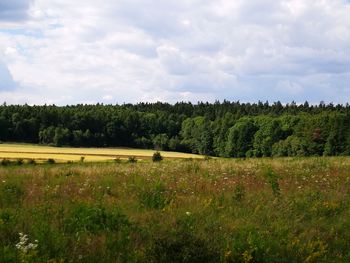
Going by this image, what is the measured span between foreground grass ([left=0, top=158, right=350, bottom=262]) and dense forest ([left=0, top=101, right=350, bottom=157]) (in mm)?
74377

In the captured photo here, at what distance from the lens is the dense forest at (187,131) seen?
88812 millimetres

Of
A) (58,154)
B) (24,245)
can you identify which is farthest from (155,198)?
(58,154)

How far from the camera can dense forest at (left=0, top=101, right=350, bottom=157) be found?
88.8 m

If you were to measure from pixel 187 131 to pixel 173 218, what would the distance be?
111871mm

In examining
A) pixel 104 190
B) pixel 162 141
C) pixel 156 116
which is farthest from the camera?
pixel 156 116

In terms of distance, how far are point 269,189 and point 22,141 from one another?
305 ft

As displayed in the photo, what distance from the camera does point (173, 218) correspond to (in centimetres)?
918

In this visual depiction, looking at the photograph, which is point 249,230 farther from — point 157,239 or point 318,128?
point 318,128

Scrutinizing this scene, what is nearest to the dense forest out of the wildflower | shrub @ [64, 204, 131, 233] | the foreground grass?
the foreground grass

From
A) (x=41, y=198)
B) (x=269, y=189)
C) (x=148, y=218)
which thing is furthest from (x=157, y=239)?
(x=269, y=189)

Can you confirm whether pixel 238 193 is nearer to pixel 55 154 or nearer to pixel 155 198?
pixel 155 198

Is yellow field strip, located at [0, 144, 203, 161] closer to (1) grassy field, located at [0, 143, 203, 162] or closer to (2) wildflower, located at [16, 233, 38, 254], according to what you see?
(1) grassy field, located at [0, 143, 203, 162]

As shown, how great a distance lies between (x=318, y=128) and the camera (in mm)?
87812

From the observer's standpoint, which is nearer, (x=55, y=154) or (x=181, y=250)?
(x=181, y=250)
